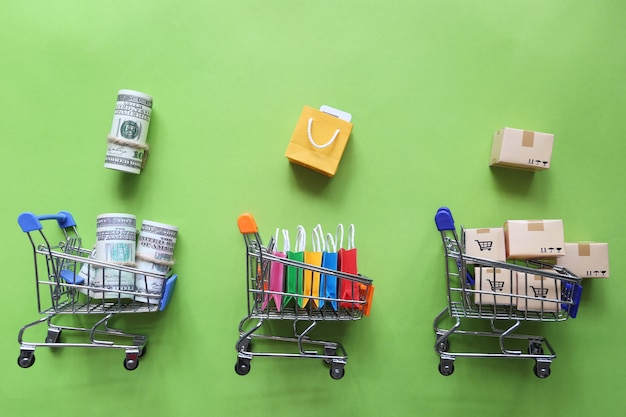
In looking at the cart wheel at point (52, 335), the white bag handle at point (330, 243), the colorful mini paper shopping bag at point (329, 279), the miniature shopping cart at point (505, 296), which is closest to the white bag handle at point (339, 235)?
the white bag handle at point (330, 243)

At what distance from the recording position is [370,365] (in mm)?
1354

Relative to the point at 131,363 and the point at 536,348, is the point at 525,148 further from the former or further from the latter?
the point at 131,363

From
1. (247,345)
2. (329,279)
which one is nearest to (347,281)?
(329,279)

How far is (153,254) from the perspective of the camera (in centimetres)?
123

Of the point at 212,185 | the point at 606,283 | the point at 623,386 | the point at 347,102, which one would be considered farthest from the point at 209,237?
the point at 623,386

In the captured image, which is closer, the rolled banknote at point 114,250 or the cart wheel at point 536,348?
the rolled banknote at point 114,250

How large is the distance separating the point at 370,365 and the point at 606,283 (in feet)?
2.51

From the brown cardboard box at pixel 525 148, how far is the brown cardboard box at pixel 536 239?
175 mm

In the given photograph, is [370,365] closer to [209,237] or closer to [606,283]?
[209,237]

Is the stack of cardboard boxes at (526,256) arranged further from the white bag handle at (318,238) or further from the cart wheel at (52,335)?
the cart wheel at (52,335)

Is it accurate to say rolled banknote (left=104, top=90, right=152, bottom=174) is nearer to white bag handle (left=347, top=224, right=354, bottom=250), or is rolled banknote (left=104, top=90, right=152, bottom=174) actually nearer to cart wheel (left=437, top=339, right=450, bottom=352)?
white bag handle (left=347, top=224, right=354, bottom=250)

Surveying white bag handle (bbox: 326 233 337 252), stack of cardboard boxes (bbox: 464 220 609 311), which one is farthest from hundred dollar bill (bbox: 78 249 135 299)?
stack of cardboard boxes (bbox: 464 220 609 311)

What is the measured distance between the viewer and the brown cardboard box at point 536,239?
48.7 inches

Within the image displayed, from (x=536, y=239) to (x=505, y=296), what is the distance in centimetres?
18
